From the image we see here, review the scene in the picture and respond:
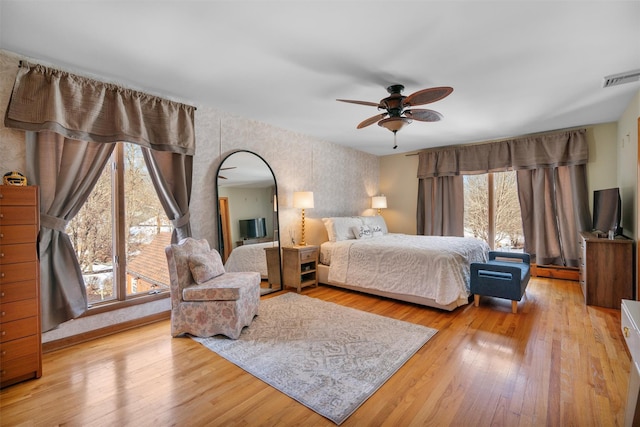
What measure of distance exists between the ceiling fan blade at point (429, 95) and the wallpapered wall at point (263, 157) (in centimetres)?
222

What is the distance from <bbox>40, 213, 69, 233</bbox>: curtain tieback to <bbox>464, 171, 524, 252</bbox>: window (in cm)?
595

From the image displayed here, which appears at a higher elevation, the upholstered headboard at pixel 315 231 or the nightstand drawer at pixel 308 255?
the upholstered headboard at pixel 315 231

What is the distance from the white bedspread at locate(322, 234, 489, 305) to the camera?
10.5 ft

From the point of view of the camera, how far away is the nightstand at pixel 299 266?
407cm

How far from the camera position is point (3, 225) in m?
1.91

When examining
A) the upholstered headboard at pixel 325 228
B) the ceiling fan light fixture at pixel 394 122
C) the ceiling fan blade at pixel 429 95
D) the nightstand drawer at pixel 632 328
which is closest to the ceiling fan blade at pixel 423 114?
the ceiling fan light fixture at pixel 394 122

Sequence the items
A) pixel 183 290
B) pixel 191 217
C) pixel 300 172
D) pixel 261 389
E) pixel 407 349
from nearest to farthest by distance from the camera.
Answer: pixel 261 389 → pixel 407 349 → pixel 183 290 → pixel 191 217 → pixel 300 172

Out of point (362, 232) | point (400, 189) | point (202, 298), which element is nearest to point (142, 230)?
point (202, 298)

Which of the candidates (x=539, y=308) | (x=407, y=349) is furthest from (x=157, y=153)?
(x=539, y=308)

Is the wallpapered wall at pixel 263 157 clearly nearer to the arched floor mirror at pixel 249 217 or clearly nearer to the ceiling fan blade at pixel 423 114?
the arched floor mirror at pixel 249 217

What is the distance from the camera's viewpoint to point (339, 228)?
4.59 meters

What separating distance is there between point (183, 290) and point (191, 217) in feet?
3.17

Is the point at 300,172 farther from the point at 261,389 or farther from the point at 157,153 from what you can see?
the point at 261,389

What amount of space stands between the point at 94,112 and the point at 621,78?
15.5ft
